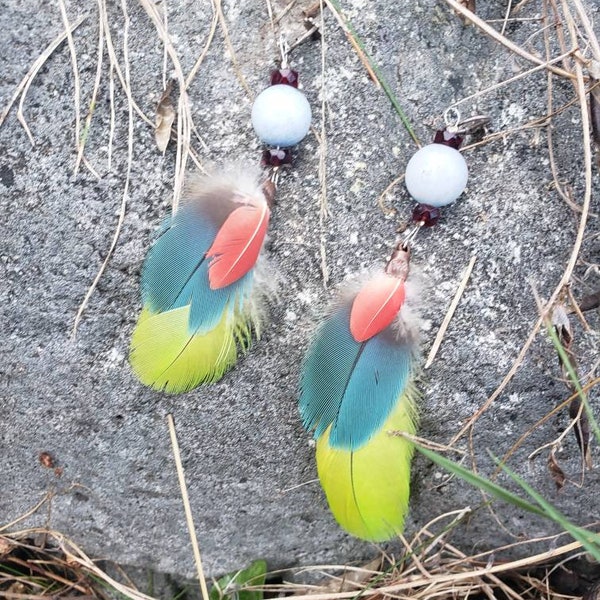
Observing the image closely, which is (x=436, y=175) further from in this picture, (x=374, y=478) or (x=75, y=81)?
(x=75, y=81)

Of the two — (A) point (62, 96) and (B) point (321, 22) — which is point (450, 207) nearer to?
(B) point (321, 22)

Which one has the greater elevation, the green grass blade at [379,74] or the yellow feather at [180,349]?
the green grass blade at [379,74]

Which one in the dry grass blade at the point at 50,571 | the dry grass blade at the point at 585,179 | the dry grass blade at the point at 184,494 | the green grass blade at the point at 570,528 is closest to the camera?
the green grass blade at the point at 570,528

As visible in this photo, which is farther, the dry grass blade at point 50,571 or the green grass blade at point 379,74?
the dry grass blade at point 50,571

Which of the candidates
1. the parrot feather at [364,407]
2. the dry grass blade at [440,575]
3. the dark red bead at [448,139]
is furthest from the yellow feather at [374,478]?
the dark red bead at [448,139]

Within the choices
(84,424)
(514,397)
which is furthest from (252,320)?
(514,397)

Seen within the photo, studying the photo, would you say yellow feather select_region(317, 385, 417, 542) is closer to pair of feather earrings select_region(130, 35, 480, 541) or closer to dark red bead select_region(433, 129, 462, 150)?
pair of feather earrings select_region(130, 35, 480, 541)

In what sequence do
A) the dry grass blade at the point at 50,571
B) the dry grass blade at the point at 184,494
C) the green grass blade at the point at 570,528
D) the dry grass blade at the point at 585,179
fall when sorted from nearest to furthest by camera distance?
the green grass blade at the point at 570,528, the dry grass blade at the point at 585,179, the dry grass blade at the point at 184,494, the dry grass blade at the point at 50,571

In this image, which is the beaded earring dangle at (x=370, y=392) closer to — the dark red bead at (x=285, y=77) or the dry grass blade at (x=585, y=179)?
the dry grass blade at (x=585, y=179)

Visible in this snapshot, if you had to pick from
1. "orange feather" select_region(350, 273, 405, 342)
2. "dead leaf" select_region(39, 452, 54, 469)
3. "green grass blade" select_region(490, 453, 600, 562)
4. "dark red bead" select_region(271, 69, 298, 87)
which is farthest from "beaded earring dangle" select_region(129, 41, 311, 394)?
"green grass blade" select_region(490, 453, 600, 562)
